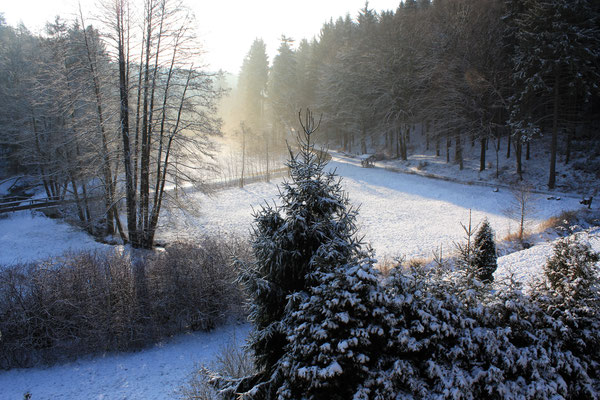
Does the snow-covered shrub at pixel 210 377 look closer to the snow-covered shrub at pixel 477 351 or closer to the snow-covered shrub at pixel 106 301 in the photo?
the snow-covered shrub at pixel 106 301

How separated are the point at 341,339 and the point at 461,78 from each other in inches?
1233

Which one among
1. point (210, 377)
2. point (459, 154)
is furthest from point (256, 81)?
point (210, 377)

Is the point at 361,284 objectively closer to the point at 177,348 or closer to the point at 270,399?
the point at 270,399

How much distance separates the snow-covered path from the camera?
18.9m

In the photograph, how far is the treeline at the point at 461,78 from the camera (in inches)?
904

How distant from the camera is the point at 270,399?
5.86 metres

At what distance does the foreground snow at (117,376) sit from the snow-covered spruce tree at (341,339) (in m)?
5.85

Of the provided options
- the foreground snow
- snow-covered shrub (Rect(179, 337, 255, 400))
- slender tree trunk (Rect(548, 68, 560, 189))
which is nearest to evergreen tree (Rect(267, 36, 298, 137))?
slender tree trunk (Rect(548, 68, 560, 189))

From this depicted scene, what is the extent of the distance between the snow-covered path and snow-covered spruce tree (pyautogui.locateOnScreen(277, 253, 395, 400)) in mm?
9639

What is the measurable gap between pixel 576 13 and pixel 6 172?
4803 cm

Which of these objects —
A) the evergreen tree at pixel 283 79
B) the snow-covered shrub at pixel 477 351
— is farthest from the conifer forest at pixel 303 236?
the evergreen tree at pixel 283 79

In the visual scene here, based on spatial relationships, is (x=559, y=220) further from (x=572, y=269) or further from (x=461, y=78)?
(x=461, y=78)

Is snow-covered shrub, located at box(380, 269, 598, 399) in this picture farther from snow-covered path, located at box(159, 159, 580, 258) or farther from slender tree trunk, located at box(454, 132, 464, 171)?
slender tree trunk, located at box(454, 132, 464, 171)

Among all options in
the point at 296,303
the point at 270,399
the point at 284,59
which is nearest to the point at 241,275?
the point at 296,303
